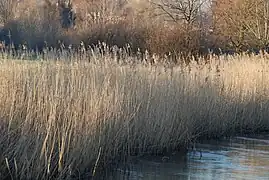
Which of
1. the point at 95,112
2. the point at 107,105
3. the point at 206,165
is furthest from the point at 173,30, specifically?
the point at 95,112

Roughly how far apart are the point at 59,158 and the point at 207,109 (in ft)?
14.0

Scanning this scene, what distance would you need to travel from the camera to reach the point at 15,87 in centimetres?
638

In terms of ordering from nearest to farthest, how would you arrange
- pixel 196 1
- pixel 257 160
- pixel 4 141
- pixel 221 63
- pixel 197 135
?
pixel 4 141, pixel 257 160, pixel 197 135, pixel 221 63, pixel 196 1

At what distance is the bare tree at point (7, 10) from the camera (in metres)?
29.4

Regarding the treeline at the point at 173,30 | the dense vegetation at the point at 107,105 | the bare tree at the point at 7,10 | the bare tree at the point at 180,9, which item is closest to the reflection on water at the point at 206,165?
the dense vegetation at the point at 107,105

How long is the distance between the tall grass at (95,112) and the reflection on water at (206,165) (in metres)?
0.26

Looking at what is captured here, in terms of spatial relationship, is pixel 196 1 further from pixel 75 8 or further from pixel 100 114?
pixel 100 114

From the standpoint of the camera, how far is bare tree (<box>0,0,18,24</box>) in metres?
29.4

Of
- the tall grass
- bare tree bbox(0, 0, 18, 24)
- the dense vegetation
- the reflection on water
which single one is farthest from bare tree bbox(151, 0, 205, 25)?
the reflection on water

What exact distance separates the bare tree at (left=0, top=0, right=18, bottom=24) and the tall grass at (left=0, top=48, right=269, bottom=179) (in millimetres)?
20053

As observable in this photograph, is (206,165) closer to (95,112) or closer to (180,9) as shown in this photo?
(95,112)

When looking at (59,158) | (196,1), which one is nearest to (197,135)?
(59,158)

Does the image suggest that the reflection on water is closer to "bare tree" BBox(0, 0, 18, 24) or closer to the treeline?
the treeline

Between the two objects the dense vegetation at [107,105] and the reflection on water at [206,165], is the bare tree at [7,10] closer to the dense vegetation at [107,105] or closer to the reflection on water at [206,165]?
the dense vegetation at [107,105]
